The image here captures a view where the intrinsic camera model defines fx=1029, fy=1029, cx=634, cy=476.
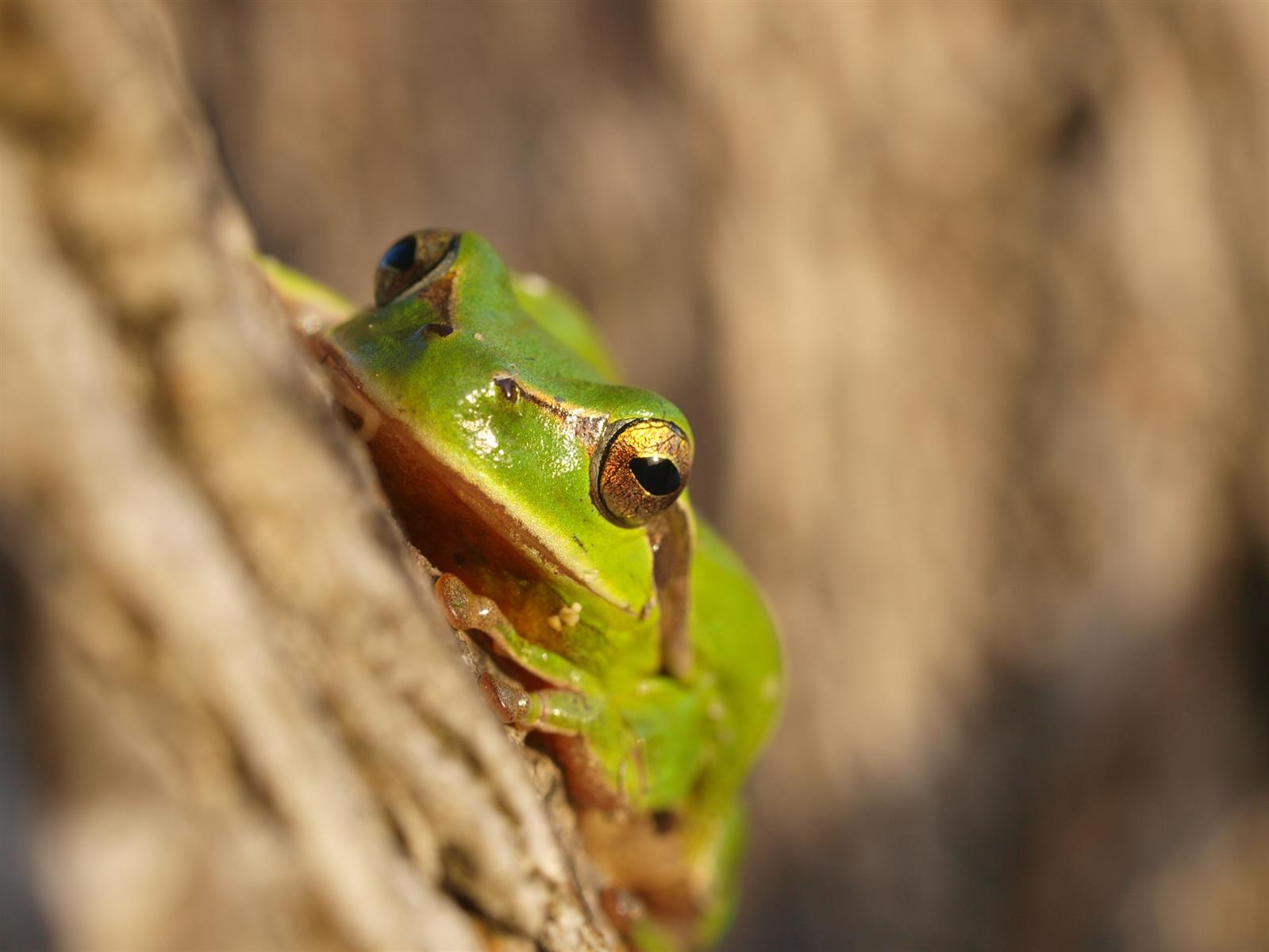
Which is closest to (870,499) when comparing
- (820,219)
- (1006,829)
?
(820,219)

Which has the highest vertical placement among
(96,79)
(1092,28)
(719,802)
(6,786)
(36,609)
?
(96,79)

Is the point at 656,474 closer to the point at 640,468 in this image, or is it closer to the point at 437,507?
the point at 640,468

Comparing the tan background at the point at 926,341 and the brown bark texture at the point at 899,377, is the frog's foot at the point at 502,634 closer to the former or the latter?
the brown bark texture at the point at 899,377

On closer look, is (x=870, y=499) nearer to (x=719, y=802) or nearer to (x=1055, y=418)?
(x=1055, y=418)

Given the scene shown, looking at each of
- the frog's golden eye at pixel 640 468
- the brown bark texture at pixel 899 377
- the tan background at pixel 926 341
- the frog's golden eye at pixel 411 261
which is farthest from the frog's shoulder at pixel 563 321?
the tan background at pixel 926 341

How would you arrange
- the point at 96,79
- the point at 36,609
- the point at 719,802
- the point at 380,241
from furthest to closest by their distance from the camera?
the point at 380,241 → the point at 36,609 → the point at 719,802 → the point at 96,79

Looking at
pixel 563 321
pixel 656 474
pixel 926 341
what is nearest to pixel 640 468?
pixel 656 474
